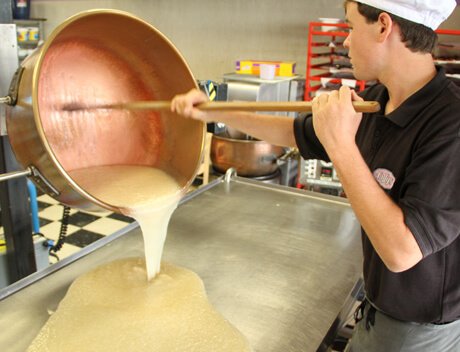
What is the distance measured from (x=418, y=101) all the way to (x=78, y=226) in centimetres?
291

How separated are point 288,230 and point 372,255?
0.55m

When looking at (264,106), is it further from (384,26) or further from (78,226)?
(78,226)

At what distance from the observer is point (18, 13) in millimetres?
5500

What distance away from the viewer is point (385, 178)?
1.03 meters

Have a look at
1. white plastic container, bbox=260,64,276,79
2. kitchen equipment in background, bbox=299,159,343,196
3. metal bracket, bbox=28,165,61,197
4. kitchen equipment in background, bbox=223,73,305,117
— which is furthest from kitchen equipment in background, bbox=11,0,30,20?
metal bracket, bbox=28,165,61,197

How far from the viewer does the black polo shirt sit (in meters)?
0.89

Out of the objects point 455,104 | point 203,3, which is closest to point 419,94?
point 455,104

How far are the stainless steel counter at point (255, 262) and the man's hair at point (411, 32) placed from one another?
697mm

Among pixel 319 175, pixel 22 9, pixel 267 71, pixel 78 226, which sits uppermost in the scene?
pixel 22 9

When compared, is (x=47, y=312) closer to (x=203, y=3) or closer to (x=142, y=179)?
(x=142, y=179)

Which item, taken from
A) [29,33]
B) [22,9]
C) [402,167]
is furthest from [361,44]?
[22,9]

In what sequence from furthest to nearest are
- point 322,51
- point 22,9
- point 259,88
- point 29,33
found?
point 22,9, point 29,33, point 322,51, point 259,88

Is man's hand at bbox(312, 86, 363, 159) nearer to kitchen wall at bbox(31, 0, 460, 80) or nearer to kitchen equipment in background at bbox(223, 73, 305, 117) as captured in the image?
kitchen equipment in background at bbox(223, 73, 305, 117)

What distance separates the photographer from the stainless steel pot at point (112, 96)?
1.19 metres
